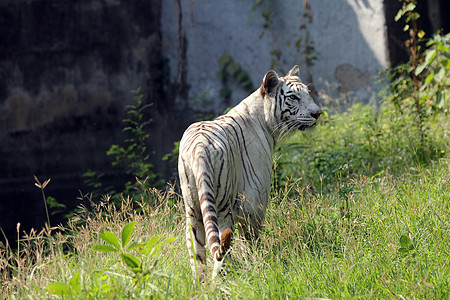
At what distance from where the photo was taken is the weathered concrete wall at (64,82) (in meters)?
9.48

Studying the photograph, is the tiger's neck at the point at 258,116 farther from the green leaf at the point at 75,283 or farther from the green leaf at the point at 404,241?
the green leaf at the point at 75,283

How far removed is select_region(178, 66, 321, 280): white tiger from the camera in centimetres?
294

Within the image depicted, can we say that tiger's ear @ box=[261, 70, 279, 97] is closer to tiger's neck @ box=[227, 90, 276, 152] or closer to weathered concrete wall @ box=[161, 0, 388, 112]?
tiger's neck @ box=[227, 90, 276, 152]

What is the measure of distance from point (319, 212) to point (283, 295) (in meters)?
1.38

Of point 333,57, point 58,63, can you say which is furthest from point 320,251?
point 58,63

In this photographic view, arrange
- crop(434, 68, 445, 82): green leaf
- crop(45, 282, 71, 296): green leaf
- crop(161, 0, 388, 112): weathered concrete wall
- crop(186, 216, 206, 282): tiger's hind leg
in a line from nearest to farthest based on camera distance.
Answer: crop(45, 282, 71, 296): green leaf
crop(186, 216, 206, 282): tiger's hind leg
crop(434, 68, 445, 82): green leaf
crop(161, 0, 388, 112): weathered concrete wall

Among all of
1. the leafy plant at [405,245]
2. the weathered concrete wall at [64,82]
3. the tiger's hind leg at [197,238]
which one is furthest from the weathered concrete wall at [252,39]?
the leafy plant at [405,245]

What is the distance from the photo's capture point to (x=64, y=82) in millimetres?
9664

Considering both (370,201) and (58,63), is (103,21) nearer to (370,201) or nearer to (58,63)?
(58,63)

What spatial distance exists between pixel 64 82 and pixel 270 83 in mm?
6922

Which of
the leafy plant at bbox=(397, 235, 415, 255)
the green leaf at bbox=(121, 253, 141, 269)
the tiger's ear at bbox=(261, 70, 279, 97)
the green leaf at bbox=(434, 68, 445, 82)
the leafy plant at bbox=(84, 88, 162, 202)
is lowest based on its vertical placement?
the leafy plant at bbox=(84, 88, 162, 202)

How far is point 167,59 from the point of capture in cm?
1002

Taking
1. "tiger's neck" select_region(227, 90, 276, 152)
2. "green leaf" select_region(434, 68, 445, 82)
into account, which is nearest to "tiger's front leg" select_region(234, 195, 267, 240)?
"tiger's neck" select_region(227, 90, 276, 152)

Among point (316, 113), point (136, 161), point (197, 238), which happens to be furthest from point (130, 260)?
point (136, 161)
